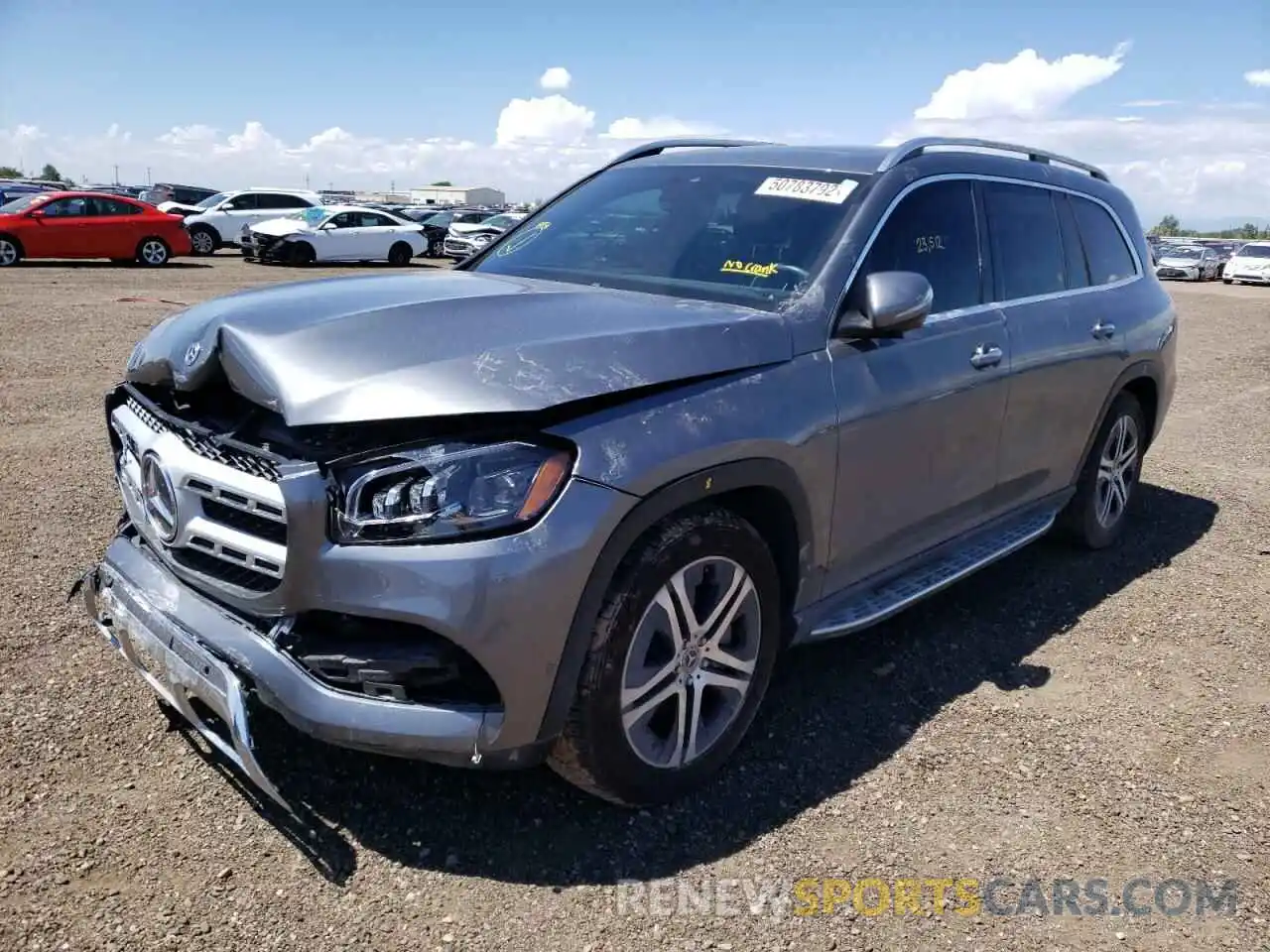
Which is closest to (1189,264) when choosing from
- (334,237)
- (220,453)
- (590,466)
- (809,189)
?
(334,237)

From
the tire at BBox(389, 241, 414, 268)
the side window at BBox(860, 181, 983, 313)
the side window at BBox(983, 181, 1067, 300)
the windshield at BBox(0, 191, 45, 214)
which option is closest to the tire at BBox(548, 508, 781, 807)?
the side window at BBox(860, 181, 983, 313)

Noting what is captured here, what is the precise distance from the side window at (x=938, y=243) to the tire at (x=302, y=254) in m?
22.3

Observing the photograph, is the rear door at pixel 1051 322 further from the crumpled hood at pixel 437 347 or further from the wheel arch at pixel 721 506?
the crumpled hood at pixel 437 347

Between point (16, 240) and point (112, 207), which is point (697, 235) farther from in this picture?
point (112, 207)

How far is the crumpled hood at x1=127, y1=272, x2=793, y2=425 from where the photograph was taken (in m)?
2.46

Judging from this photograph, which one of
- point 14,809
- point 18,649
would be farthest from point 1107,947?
point 18,649

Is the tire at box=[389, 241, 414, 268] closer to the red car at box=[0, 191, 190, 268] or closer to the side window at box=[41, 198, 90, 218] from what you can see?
the red car at box=[0, 191, 190, 268]

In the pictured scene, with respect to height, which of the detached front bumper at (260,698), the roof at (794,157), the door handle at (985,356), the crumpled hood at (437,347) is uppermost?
the roof at (794,157)

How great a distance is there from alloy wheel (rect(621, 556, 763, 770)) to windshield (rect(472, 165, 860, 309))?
942mm

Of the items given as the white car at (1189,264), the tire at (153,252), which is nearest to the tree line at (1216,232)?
the white car at (1189,264)

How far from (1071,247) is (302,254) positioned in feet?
72.5

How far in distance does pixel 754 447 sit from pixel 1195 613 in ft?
9.73

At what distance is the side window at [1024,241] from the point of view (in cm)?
422

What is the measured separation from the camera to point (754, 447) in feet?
9.55
